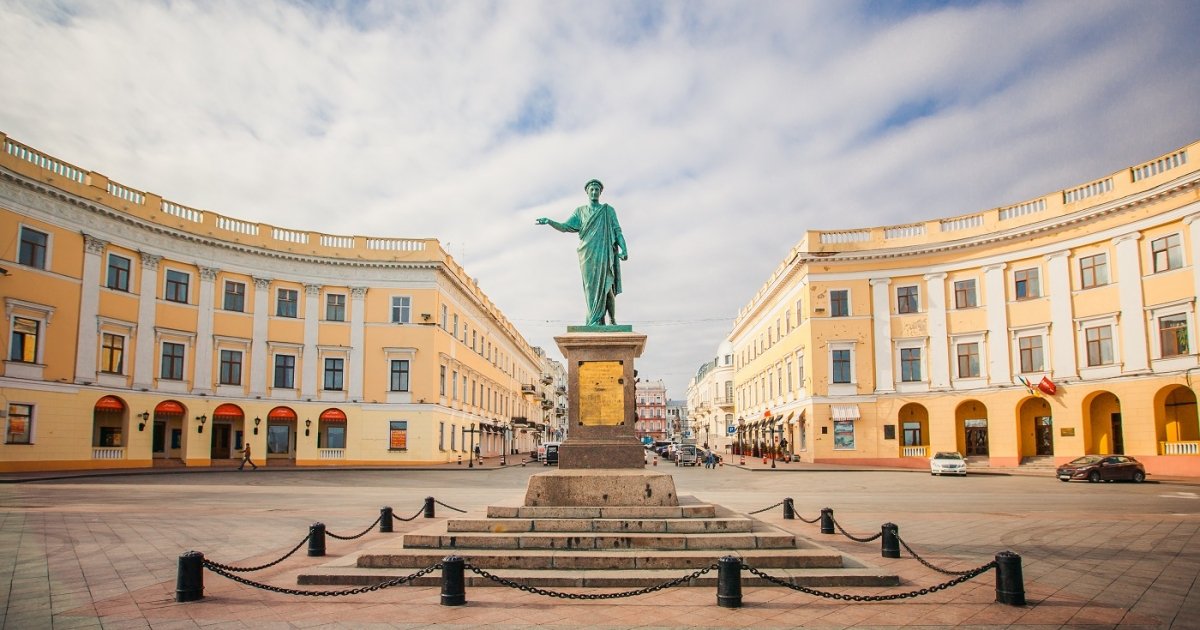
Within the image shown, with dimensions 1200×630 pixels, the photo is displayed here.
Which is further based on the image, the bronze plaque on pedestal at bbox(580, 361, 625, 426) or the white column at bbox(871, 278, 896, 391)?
the white column at bbox(871, 278, 896, 391)

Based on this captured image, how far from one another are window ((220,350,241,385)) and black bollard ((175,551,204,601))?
3358 centimetres

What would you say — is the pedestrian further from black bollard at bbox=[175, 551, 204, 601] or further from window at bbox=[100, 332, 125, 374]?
black bollard at bbox=[175, 551, 204, 601]

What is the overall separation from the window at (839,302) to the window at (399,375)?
2326cm

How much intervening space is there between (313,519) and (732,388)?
69.1m

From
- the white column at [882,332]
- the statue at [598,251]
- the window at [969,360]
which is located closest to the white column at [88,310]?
the statue at [598,251]

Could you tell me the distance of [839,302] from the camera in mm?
42000

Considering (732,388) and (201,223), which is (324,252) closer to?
(201,223)

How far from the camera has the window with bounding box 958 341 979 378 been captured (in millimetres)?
38844

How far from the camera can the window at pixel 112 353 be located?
3312cm

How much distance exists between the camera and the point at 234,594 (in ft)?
27.8

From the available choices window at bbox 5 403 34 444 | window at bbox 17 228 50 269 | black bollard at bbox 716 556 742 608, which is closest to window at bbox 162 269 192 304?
window at bbox 17 228 50 269

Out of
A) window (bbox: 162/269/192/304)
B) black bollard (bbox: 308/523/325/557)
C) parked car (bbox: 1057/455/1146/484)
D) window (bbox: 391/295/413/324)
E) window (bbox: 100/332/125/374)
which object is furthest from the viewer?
window (bbox: 391/295/413/324)

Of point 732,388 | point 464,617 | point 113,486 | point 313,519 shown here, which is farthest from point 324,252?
point 732,388

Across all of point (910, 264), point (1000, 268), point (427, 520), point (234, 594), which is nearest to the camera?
point (234, 594)
